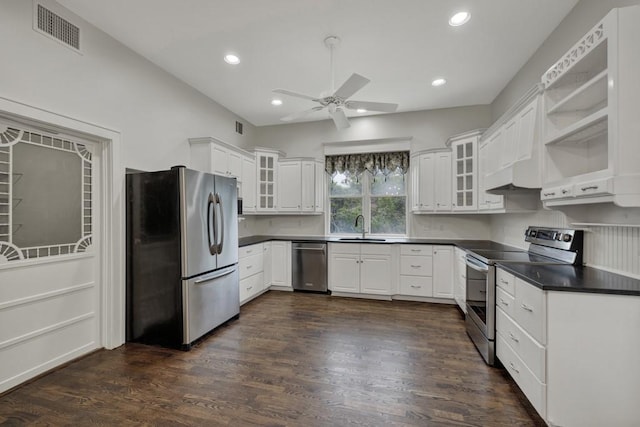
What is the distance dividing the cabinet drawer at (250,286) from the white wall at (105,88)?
6.11ft

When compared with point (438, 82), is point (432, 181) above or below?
below

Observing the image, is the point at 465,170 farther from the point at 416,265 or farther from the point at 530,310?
the point at 530,310

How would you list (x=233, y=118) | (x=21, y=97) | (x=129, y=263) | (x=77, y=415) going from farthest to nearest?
(x=233, y=118)
(x=129, y=263)
(x=21, y=97)
(x=77, y=415)

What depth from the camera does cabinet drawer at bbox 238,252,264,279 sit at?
4.04 meters

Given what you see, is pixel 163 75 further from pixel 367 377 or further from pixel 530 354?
pixel 530 354

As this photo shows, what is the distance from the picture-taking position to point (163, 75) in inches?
137

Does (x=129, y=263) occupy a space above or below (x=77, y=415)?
above

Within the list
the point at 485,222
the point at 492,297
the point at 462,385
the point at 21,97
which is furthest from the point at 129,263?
the point at 485,222

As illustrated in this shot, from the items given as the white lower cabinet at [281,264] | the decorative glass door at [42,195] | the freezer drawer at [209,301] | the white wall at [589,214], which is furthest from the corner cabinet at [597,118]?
the decorative glass door at [42,195]

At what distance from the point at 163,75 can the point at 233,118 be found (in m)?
1.56

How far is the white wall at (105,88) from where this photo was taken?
216 centimetres

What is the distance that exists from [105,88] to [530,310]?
13.2ft

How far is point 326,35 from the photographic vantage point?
2814 mm

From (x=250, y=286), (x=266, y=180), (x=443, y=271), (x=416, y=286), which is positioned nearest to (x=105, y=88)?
(x=266, y=180)
